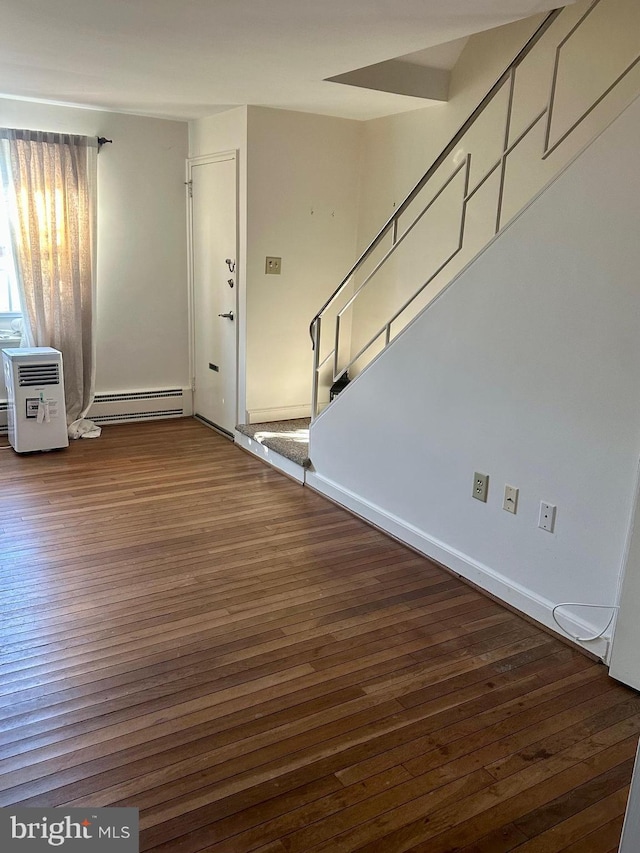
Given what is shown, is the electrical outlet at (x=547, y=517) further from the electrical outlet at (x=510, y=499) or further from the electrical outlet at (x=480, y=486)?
the electrical outlet at (x=480, y=486)

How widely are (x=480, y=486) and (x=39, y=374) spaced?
337cm

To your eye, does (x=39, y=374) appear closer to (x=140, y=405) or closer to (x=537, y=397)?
(x=140, y=405)

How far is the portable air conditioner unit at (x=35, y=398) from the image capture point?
480cm

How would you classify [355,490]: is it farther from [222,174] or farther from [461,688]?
[222,174]

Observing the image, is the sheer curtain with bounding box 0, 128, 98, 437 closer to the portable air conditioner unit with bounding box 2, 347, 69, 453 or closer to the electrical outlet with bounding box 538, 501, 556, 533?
the portable air conditioner unit with bounding box 2, 347, 69, 453

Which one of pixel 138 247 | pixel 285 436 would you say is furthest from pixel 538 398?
pixel 138 247

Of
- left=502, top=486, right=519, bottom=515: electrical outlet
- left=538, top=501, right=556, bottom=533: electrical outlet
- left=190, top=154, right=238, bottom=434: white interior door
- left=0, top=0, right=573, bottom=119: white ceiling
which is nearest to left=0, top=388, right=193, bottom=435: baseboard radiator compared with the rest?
left=190, top=154, right=238, bottom=434: white interior door

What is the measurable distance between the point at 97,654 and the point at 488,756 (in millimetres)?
1456

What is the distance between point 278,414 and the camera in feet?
17.2

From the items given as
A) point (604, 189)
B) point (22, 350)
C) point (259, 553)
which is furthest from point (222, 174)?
point (604, 189)

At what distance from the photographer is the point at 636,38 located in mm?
3098

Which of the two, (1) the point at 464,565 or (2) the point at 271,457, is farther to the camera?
(2) the point at 271,457

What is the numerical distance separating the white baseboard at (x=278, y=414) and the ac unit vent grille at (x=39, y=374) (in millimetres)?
1449

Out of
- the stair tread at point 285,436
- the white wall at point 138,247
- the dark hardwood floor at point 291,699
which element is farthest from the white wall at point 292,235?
the dark hardwood floor at point 291,699
